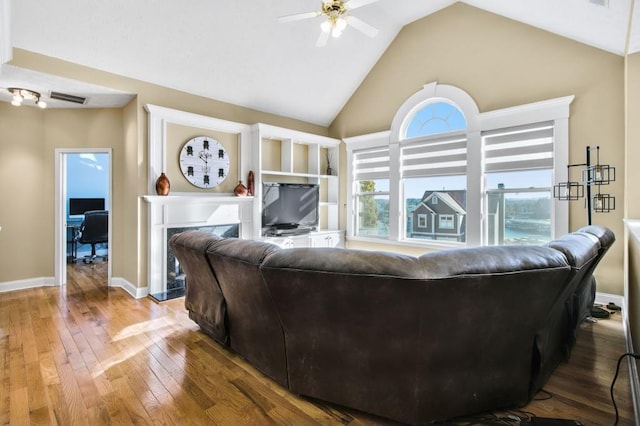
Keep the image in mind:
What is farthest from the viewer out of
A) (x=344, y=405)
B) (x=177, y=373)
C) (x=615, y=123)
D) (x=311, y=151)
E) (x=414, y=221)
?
(x=311, y=151)

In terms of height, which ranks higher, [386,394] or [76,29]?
[76,29]

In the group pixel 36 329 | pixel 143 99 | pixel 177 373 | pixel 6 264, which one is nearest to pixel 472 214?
pixel 177 373

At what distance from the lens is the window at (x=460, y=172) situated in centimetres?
400

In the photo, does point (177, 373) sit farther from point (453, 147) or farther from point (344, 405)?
point (453, 147)

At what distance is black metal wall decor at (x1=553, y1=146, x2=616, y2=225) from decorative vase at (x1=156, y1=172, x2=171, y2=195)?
4765 millimetres

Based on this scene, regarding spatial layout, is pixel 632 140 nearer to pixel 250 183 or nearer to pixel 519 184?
pixel 519 184

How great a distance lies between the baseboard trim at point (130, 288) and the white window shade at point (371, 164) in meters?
4.00

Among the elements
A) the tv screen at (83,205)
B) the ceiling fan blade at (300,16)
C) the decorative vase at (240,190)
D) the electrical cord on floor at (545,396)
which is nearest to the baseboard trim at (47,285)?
the decorative vase at (240,190)

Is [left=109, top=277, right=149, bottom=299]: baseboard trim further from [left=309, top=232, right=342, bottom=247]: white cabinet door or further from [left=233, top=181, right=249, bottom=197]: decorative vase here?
[left=309, top=232, right=342, bottom=247]: white cabinet door

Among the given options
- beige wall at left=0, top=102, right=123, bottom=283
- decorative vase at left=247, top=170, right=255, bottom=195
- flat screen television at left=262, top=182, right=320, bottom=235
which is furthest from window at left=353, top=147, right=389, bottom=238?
beige wall at left=0, top=102, right=123, bottom=283

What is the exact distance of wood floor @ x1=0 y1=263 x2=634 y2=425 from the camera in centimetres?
171

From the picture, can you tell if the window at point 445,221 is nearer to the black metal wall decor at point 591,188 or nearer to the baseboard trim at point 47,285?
the black metal wall decor at point 591,188

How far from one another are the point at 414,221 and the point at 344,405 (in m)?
3.99

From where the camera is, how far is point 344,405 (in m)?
1.71
